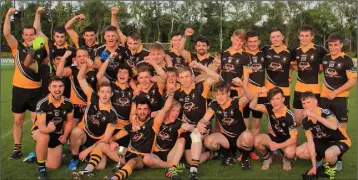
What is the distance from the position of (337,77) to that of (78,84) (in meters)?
4.09

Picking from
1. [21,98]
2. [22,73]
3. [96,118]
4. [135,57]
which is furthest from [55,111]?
[135,57]

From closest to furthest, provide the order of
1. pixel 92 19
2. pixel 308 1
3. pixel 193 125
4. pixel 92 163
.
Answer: pixel 92 163 < pixel 193 125 < pixel 92 19 < pixel 308 1

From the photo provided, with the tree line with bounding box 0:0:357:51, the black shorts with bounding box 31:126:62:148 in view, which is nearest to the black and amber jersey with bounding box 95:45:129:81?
the black shorts with bounding box 31:126:62:148

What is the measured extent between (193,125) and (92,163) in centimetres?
148

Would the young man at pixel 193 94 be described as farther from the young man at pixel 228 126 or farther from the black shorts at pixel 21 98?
the black shorts at pixel 21 98

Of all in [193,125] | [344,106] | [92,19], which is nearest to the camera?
[193,125]

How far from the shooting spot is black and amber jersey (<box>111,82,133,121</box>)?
5.87m

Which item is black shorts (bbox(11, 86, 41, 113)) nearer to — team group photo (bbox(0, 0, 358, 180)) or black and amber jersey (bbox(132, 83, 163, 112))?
team group photo (bbox(0, 0, 358, 180))

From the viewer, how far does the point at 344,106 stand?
19.6ft

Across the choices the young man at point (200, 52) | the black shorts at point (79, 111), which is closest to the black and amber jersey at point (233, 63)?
the young man at point (200, 52)

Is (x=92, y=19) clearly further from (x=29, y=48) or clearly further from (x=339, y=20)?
(x=29, y=48)

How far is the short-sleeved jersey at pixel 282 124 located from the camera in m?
5.29

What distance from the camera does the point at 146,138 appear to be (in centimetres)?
541

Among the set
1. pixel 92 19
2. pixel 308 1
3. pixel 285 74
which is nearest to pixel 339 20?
pixel 308 1
